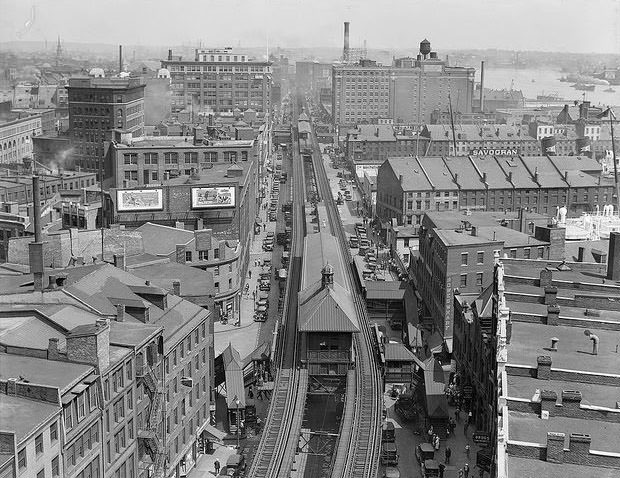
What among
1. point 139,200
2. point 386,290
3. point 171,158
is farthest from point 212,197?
point 171,158

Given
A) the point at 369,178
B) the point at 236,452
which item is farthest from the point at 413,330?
the point at 369,178

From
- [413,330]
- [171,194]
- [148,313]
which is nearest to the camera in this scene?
[148,313]

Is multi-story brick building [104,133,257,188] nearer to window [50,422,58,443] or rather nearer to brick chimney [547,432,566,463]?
window [50,422,58,443]

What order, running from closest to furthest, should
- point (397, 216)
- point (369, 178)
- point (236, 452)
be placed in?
point (236, 452)
point (397, 216)
point (369, 178)

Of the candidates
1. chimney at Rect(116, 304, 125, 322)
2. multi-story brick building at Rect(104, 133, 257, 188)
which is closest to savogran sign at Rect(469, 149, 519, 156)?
multi-story brick building at Rect(104, 133, 257, 188)

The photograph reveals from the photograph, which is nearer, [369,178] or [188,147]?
[188,147]

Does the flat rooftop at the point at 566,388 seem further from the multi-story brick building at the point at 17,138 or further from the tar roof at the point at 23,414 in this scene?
the multi-story brick building at the point at 17,138

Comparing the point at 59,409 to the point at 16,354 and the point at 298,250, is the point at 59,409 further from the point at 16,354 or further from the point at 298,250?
the point at 298,250

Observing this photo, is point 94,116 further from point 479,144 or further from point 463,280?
point 463,280
